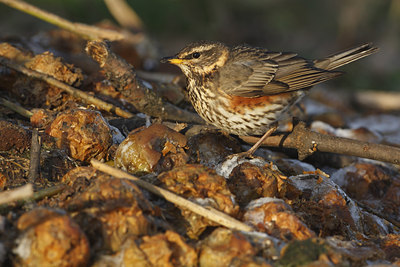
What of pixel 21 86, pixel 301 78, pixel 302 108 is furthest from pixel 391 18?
pixel 21 86

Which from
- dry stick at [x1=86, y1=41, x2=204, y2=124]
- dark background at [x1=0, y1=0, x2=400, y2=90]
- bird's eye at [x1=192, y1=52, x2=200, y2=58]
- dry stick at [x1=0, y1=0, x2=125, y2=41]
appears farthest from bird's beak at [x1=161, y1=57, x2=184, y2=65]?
dark background at [x1=0, y1=0, x2=400, y2=90]

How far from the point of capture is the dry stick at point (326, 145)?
454 cm

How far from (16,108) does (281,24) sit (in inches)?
397

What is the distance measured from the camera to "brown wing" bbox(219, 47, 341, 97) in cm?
498

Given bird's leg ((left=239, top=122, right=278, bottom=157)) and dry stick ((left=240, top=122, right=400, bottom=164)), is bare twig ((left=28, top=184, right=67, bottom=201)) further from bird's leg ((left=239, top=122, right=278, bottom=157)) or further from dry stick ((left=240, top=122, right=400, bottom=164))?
dry stick ((left=240, top=122, right=400, bottom=164))

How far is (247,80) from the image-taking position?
5.07 meters

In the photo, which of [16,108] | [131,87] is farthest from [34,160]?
[131,87]

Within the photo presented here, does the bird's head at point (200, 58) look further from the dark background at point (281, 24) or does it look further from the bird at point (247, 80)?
the dark background at point (281, 24)

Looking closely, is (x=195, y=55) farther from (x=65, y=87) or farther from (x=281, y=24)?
(x=281, y=24)

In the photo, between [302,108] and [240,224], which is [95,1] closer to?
[302,108]

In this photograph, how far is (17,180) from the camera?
3582 millimetres

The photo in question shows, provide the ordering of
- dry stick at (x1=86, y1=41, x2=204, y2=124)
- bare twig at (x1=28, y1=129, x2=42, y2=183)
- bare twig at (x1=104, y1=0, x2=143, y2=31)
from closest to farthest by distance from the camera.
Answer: bare twig at (x1=28, y1=129, x2=42, y2=183) → dry stick at (x1=86, y1=41, x2=204, y2=124) → bare twig at (x1=104, y1=0, x2=143, y2=31)

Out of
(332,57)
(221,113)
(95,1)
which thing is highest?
(95,1)

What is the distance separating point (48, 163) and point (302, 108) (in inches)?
148
